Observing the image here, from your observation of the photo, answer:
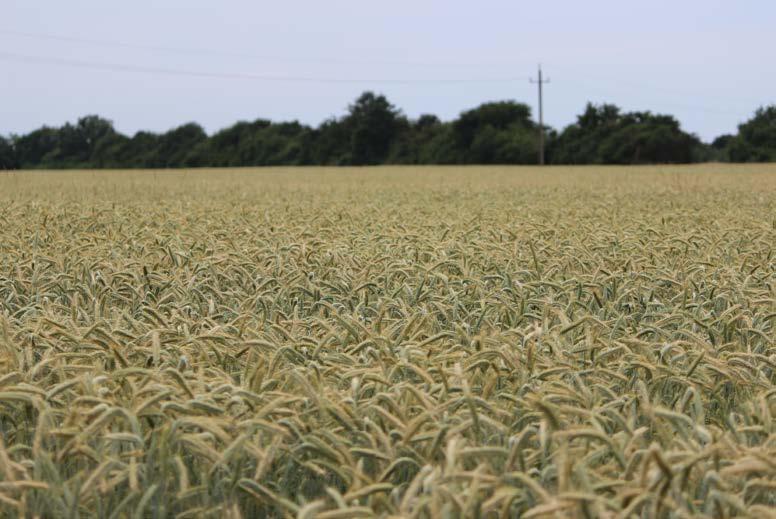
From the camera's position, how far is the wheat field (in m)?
1.45

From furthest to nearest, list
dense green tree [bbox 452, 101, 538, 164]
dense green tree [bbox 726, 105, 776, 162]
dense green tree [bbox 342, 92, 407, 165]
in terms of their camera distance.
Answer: dense green tree [bbox 342, 92, 407, 165], dense green tree [bbox 452, 101, 538, 164], dense green tree [bbox 726, 105, 776, 162]

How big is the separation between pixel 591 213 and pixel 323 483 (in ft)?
21.7

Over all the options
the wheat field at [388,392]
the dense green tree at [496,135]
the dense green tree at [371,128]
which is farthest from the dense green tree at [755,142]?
the wheat field at [388,392]

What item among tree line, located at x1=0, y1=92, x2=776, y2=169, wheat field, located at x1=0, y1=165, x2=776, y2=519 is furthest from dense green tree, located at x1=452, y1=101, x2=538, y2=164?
wheat field, located at x1=0, y1=165, x2=776, y2=519

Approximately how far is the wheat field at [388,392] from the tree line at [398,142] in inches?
2026

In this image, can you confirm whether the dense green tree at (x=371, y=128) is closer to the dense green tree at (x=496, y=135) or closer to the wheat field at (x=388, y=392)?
the dense green tree at (x=496, y=135)

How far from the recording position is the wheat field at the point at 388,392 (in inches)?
57.1

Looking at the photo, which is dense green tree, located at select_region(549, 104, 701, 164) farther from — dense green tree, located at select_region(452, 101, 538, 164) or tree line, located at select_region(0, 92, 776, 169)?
dense green tree, located at select_region(452, 101, 538, 164)

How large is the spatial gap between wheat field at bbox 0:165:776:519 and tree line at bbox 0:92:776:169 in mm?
51461

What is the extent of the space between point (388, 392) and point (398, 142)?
213 feet

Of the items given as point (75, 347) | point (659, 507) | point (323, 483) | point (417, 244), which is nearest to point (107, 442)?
point (323, 483)

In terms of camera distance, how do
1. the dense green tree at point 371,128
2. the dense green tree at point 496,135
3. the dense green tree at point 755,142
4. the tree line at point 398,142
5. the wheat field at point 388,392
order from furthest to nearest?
1. the dense green tree at point 371,128
2. the dense green tree at point 496,135
3. the tree line at point 398,142
4. the dense green tree at point 755,142
5. the wheat field at point 388,392

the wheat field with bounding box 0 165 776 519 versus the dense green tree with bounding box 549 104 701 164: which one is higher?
the dense green tree with bounding box 549 104 701 164

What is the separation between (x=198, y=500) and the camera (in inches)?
61.8
